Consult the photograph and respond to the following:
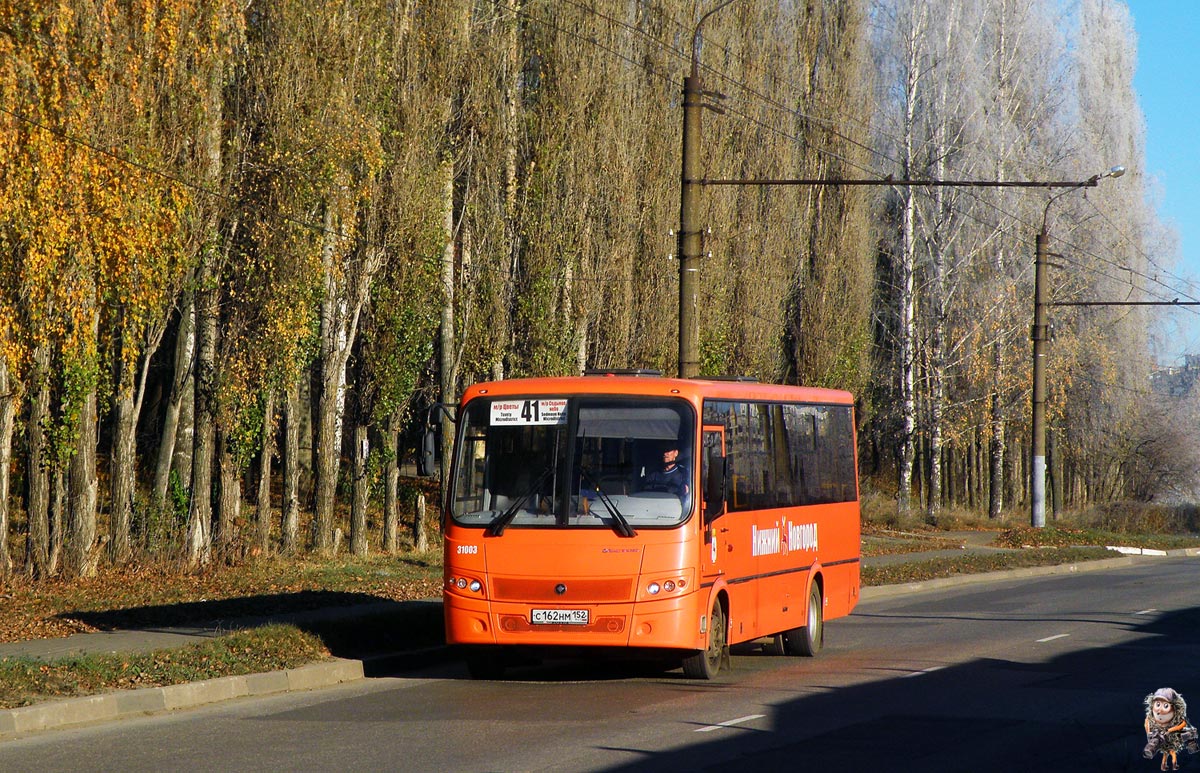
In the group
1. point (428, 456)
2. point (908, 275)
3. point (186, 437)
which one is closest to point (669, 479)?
point (428, 456)

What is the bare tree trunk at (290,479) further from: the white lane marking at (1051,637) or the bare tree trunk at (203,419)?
the white lane marking at (1051,637)

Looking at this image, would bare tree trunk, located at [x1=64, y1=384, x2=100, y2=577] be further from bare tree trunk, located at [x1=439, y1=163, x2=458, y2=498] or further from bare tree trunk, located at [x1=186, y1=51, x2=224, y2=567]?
bare tree trunk, located at [x1=439, y1=163, x2=458, y2=498]

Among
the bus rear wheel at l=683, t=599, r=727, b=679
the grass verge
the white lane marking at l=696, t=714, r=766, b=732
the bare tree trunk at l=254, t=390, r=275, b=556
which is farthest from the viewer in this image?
the bare tree trunk at l=254, t=390, r=275, b=556

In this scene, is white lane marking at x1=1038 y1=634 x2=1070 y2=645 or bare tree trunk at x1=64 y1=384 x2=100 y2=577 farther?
bare tree trunk at x1=64 y1=384 x2=100 y2=577

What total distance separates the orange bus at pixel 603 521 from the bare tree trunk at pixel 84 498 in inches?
383

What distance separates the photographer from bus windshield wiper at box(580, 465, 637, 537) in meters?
13.0

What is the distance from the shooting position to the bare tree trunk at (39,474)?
69.1 ft

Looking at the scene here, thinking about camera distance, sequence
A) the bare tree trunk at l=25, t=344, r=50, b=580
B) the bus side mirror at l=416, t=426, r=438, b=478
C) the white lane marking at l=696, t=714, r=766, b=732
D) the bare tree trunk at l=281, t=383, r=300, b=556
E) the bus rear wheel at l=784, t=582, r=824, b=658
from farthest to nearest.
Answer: the bare tree trunk at l=281, t=383, r=300, b=556
the bare tree trunk at l=25, t=344, r=50, b=580
the bus rear wheel at l=784, t=582, r=824, b=658
the bus side mirror at l=416, t=426, r=438, b=478
the white lane marking at l=696, t=714, r=766, b=732

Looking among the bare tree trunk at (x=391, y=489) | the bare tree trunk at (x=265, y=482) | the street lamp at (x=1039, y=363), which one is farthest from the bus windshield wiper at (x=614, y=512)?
the street lamp at (x=1039, y=363)

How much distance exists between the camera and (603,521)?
13039mm

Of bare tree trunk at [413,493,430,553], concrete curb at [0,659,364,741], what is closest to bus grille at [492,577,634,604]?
concrete curb at [0,659,364,741]

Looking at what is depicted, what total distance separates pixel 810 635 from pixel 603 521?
13.5 feet

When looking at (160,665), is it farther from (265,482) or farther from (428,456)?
(265,482)

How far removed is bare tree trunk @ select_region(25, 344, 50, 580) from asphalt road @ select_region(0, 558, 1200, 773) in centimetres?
909
